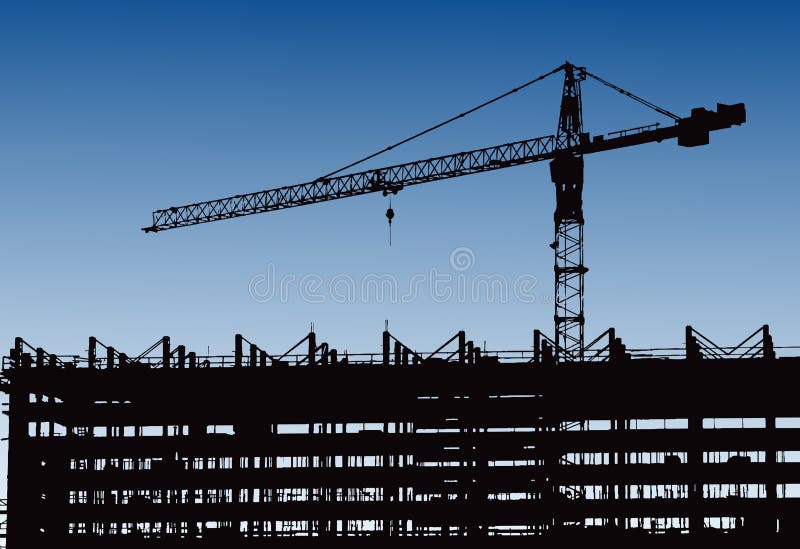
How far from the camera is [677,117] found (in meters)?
115

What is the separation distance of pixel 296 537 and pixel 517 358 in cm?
1682

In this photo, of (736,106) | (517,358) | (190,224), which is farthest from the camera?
(190,224)

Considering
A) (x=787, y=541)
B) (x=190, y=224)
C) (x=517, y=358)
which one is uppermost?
(x=190, y=224)

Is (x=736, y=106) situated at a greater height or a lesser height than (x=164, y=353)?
greater

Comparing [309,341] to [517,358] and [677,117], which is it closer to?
[517,358]

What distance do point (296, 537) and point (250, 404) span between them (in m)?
9.37

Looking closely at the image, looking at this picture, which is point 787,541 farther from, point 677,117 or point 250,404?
point 677,117

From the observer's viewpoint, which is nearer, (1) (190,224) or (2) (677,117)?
(2) (677,117)

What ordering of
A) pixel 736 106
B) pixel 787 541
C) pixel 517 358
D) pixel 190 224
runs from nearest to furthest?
pixel 787 541
pixel 517 358
pixel 736 106
pixel 190 224

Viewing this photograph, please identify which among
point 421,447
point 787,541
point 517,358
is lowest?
point 787,541

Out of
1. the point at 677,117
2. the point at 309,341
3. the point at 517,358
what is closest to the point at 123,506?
the point at 309,341

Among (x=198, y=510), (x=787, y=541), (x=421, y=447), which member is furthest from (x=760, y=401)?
(x=198, y=510)

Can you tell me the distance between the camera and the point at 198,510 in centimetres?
8412

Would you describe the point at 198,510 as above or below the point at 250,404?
below
